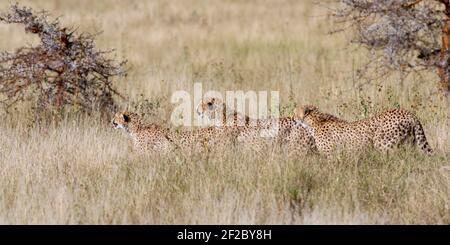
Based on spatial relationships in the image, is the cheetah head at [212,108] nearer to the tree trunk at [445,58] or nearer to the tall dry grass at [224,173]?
the tall dry grass at [224,173]

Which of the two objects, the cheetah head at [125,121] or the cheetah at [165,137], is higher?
the cheetah head at [125,121]

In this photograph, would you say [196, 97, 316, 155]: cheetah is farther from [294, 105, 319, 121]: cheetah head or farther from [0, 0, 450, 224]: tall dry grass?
[0, 0, 450, 224]: tall dry grass

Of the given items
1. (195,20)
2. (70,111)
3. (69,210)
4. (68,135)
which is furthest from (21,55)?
(195,20)

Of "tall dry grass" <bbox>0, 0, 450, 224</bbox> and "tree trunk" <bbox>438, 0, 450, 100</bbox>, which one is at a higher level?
"tree trunk" <bbox>438, 0, 450, 100</bbox>

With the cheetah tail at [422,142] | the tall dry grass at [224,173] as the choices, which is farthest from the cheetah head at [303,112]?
the cheetah tail at [422,142]

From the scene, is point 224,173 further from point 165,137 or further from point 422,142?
point 422,142

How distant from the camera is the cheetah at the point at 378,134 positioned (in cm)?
780

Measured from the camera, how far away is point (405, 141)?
7.88 m

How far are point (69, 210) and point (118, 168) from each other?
1.20 m

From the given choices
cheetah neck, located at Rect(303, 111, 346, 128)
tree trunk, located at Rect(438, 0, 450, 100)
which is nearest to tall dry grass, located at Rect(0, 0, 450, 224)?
tree trunk, located at Rect(438, 0, 450, 100)

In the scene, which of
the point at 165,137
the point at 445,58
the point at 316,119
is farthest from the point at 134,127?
the point at 445,58

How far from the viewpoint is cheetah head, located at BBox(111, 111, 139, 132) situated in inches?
341

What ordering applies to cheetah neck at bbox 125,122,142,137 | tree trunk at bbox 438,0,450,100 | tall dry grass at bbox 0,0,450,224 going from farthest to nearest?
tree trunk at bbox 438,0,450,100
cheetah neck at bbox 125,122,142,137
tall dry grass at bbox 0,0,450,224

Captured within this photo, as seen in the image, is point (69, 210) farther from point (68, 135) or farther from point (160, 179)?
point (68, 135)
